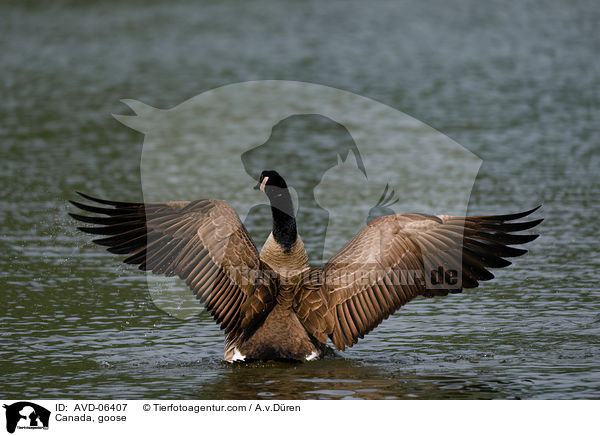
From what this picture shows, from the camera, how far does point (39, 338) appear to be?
10234mm

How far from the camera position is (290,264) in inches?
372

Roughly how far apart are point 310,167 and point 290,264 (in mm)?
9218

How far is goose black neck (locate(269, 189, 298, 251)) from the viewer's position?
30.2 feet

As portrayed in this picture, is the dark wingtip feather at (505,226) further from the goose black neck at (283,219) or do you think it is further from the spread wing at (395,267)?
the goose black neck at (283,219)

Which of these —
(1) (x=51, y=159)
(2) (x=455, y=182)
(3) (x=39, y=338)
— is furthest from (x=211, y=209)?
(1) (x=51, y=159)

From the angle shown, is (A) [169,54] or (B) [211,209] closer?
(B) [211,209]

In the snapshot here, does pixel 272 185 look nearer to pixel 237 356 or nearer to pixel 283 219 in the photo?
pixel 283 219

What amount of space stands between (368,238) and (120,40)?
1061 inches

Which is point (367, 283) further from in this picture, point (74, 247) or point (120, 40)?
point (120, 40)
